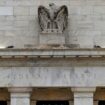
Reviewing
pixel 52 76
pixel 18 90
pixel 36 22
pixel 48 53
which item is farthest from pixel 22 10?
pixel 18 90

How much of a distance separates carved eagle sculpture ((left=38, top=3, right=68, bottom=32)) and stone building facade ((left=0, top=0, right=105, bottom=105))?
389 mm

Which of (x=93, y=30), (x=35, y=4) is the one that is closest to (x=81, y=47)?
(x=93, y=30)

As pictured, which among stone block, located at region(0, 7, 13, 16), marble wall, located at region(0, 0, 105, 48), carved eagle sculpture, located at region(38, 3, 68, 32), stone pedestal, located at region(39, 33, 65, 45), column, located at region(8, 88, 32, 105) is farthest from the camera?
stone block, located at region(0, 7, 13, 16)

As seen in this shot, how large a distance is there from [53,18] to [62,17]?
1.40 ft

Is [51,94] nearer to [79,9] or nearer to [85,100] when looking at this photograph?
[85,100]

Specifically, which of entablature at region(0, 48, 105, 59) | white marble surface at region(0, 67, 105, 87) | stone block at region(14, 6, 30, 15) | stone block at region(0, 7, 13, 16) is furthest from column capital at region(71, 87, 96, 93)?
stone block at region(0, 7, 13, 16)

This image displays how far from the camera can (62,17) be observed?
28.8 metres

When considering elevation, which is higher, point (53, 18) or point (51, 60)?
point (53, 18)

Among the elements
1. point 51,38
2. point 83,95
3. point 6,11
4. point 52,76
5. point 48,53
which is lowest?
point 83,95

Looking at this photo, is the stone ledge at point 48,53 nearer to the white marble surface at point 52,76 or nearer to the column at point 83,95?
the white marble surface at point 52,76

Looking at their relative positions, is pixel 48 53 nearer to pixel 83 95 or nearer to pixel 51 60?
pixel 51 60

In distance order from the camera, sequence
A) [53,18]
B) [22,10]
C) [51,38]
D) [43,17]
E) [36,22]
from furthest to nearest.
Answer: [22,10] → [36,22] → [43,17] → [53,18] → [51,38]

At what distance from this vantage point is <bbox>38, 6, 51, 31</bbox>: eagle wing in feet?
94.2

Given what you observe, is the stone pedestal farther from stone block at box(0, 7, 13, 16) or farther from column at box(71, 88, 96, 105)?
column at box(71, 88, 96, 105)
